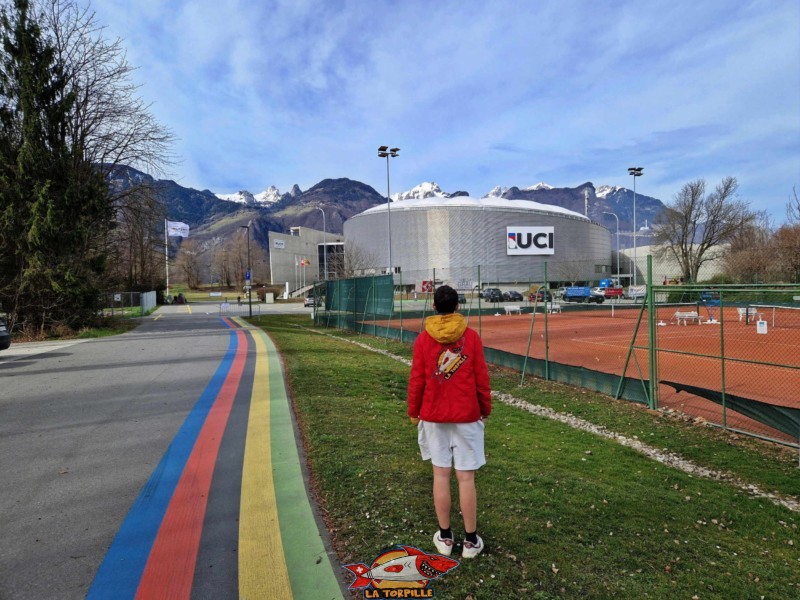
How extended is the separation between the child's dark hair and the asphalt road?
105 inches

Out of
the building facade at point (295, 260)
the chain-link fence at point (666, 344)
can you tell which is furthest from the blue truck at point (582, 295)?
the building facade at point (295, 260)

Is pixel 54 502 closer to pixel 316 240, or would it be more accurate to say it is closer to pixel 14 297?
pixel 14 297

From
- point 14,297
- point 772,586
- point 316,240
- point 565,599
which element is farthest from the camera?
point 316,240

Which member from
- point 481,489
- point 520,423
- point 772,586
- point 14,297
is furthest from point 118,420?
point 14,297

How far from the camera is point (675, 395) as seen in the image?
8445mm

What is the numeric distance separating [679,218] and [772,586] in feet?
219

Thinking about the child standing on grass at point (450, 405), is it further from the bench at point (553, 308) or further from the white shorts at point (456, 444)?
the bench at point (553, 308)

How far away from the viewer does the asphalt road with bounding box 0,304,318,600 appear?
9.93 feet

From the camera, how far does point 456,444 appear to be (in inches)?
120

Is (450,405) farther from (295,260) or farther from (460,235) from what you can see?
(295,260)

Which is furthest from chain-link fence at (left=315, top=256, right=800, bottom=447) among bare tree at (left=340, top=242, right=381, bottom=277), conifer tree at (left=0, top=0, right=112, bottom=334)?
bare tree at (left=340, top=242, right=381, bottom=277)

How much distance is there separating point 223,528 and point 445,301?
2304mm

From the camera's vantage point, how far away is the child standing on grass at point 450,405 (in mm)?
3018

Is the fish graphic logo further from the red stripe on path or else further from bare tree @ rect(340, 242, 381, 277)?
bare tree @ rect(340, 242, 381, 277)
